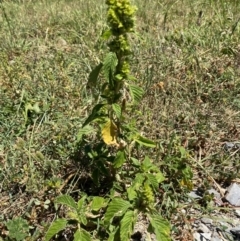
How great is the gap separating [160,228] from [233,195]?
718 millimetres

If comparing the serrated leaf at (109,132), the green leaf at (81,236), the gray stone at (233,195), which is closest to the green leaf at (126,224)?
the green leaf at (81,236)

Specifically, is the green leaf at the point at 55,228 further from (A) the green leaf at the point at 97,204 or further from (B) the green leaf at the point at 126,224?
(B) the green leaf at the point at 126,224

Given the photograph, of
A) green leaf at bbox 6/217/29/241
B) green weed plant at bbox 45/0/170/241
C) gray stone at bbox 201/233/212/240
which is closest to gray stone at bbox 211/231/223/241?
gray stone at bbox 201/233/212/240

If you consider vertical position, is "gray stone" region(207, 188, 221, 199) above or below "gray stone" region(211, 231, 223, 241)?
above

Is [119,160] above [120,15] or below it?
below

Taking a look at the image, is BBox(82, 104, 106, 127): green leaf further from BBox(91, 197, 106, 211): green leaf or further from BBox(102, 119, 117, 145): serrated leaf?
BBox(91, 197, 106, 211): green leaf

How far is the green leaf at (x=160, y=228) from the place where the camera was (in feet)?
6.35

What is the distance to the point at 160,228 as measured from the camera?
→ 196 centimetres

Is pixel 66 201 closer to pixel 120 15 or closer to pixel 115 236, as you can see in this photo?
pixel 115 236

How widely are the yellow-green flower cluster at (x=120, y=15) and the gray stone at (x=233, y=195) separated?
1.15 m

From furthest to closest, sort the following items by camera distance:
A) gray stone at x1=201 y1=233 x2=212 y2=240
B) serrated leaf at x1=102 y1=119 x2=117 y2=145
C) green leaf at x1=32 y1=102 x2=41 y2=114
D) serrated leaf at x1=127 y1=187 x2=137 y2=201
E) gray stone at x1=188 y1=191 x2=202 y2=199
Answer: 1. green leaf at x1=32 y1=102 x2=41 y2=114
2. gray stone at x1=188 y1=191 x2=202 y2=199
3. gray stone at x1=201 y1=233 x2=212 y2=240
4. serrated leaf at x1=102 y1=119 x2=117 y2=145
5. serrated leaf at x1=127 y1=187 x2=137 y2=201

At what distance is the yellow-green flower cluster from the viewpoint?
6.47 feet

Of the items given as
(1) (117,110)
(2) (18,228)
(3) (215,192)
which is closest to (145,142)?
(1) (117,110)

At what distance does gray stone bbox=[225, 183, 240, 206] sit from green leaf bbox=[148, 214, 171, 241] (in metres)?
0.66
